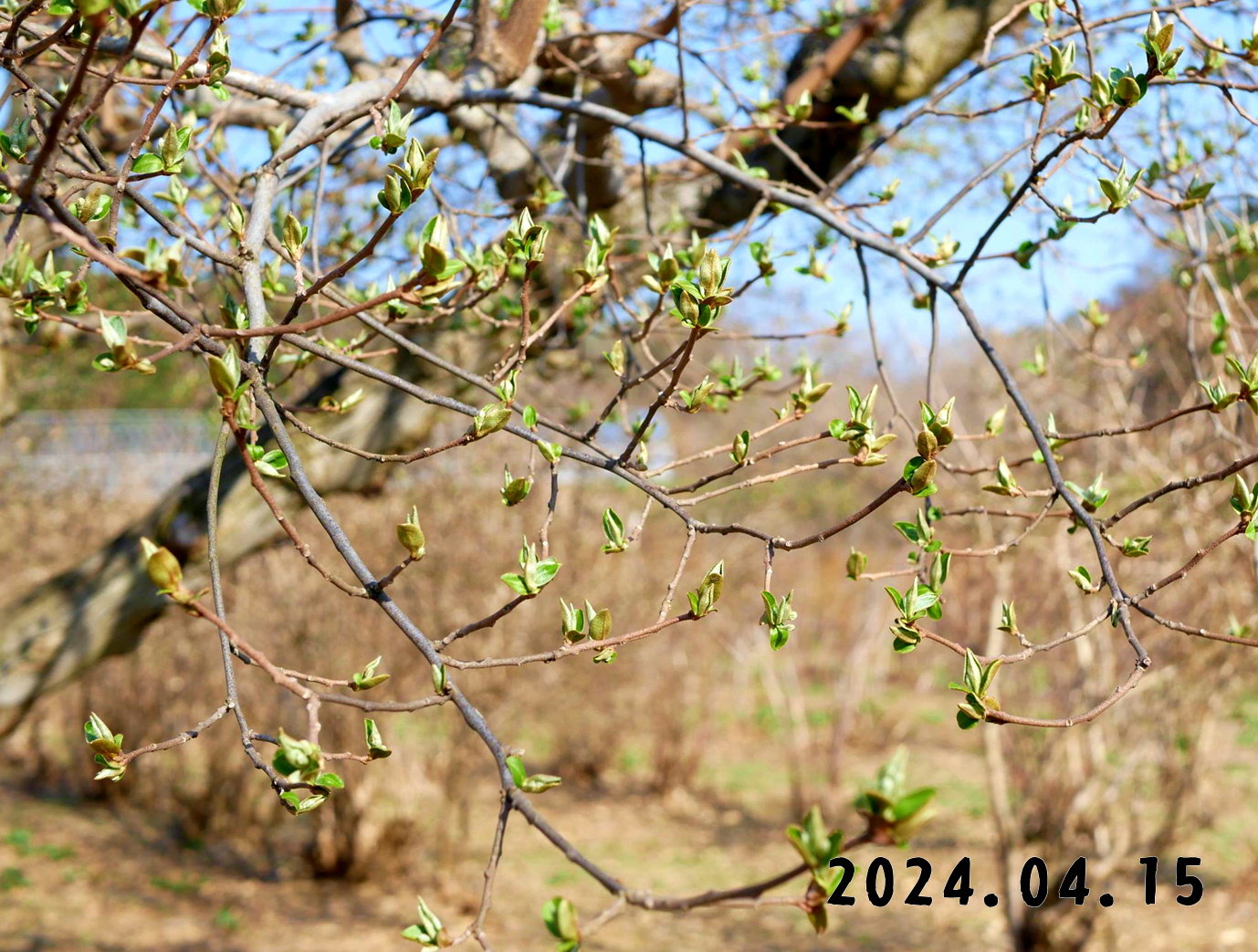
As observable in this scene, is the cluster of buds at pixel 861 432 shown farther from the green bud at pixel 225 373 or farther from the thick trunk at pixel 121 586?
the thick trunk at pixel 121 586

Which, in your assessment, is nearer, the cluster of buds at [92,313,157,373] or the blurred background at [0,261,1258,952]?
the cluster of buds at [92,313,157,373]

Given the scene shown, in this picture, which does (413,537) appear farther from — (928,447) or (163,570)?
(928,447)

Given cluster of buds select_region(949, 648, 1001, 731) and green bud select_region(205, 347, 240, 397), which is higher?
green bud select_region(205, 347, 240, 397)

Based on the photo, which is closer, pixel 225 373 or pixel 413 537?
pixel 225 373

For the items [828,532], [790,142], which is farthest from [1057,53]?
[790,142]

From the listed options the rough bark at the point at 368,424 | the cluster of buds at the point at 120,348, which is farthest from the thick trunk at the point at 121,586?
the cluster of buds at the point at 120,348

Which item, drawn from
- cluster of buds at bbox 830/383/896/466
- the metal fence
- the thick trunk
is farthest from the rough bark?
the metal fence

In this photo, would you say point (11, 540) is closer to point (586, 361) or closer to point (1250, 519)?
point (586, 361)

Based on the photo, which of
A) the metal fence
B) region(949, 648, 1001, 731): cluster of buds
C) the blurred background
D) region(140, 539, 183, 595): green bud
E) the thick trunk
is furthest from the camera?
the metal fence

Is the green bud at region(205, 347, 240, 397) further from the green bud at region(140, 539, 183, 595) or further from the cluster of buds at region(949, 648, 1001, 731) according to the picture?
the cluster of buds at region(949, 648, 1001, 731)

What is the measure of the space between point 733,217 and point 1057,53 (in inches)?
69.4
